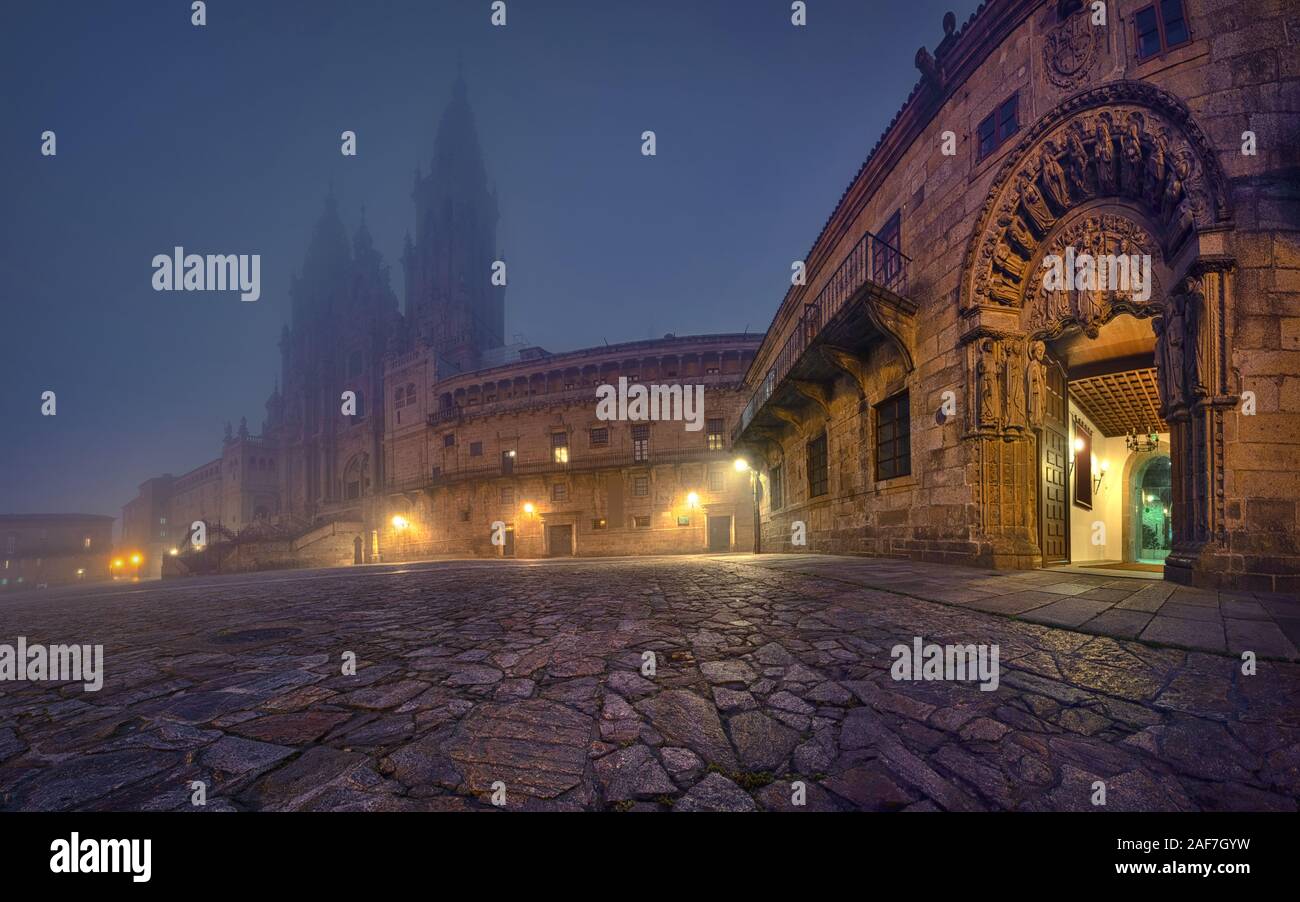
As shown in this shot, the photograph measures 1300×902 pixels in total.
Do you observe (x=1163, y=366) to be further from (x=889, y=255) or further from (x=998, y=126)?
(x=889, y=255)

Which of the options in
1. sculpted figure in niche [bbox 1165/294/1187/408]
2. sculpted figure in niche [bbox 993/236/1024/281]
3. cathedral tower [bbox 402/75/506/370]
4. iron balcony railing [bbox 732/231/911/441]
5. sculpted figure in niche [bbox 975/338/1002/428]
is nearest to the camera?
sculpted figure in niche [bbox 1165/294/1187/408]

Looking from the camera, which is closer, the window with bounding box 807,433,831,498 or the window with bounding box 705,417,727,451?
the window with bounding box 807,433,831,498

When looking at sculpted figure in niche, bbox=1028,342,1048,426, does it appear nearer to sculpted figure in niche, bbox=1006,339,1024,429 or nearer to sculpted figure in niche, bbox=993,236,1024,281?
sculpted figure in niche, bbox=1006,339,1024,429

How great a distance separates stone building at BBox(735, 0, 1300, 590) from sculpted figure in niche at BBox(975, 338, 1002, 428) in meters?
0.04

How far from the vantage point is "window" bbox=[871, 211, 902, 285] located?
1057 centimetres

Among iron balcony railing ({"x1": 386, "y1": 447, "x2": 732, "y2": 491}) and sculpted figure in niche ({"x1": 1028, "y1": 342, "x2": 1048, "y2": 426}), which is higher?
sculpted figure in niche ({"x1": 1028, "y1": 342, "x2": 1048, "y2": 426})

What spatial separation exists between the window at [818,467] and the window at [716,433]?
50.9 ft

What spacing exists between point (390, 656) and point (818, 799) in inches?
121

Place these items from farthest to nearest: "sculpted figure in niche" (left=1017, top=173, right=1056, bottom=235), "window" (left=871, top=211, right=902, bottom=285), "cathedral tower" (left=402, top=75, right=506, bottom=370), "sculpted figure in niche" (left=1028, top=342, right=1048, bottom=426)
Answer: "cathedral tower" (left=402, top=75, right=506, bottom=370), "window" (left=871, top=211, right=902, bottom=285), "sculpted figure in niche" (left=1028, top=342, right=1048, bottom=426), "sculpted figure in niche" (left=1017, top=173, right=1056, bottom=235)

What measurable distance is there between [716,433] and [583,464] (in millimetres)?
9100

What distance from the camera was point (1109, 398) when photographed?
1222 centimetres

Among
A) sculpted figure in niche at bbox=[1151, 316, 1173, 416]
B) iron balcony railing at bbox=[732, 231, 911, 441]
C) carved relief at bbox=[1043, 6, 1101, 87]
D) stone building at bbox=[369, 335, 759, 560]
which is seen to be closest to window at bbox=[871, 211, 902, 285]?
iron balcony railing at bbox=[732, 231, 911, 441]
